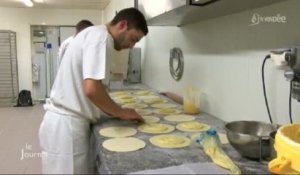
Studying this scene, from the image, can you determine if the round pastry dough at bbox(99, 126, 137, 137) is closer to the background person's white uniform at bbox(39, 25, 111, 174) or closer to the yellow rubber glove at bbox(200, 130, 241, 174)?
the background person's white uniform at bbox(39, 25, 111, 174)

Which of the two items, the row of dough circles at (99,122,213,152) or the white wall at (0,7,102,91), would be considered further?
the white wall at (0,7,102,91)

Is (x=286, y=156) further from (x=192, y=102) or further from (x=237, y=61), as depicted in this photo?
(x=192, y=102)

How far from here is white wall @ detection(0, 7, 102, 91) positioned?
21.1 ft

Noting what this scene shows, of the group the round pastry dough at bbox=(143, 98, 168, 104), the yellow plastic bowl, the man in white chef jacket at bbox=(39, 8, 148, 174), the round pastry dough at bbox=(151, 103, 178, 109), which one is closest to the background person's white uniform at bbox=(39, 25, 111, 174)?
the man in white chef jacket at bbox=(39, 8, 148, 174)

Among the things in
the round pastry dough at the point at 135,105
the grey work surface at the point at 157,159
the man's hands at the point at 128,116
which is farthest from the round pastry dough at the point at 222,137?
the round pastry dough at the point at 135,105

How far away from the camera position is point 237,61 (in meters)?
1.57

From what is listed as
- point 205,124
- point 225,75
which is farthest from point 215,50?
point 205,124

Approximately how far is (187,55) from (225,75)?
61 cm

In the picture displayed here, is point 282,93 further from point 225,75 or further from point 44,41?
point 44,41

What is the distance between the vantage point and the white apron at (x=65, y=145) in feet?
5.01

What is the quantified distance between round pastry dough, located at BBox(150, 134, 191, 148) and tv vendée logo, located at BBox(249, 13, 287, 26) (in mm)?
660

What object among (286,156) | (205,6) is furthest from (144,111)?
(286,156)

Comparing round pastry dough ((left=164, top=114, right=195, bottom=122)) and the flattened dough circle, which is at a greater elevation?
the flattened dough circle

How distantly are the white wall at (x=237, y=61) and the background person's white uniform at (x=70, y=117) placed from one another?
717mm
